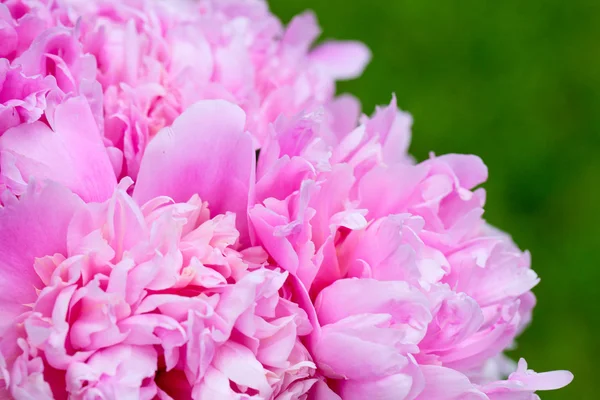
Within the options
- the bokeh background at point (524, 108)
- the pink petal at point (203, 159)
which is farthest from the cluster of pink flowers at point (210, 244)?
the bokeh background at point (524, 108)

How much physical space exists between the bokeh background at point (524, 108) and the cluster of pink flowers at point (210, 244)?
1.05 metres

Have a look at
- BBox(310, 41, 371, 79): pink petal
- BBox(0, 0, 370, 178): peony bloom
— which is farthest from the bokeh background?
BBox(0, 0, 370, 178): peony bloom

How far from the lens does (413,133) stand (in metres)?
1.66

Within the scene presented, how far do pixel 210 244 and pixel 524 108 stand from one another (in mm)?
1360

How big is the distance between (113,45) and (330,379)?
27 cm

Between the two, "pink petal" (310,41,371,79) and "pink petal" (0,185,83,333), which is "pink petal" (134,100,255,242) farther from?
"pink petal" (310,41,371,79)

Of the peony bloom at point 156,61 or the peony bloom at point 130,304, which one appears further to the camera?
the peony bloom at point 156,61

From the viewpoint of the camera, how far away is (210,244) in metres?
0.47

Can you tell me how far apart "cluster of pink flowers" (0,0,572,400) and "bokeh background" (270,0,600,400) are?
105 centimetres

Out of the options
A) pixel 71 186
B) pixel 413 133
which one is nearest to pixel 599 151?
pixel 413 133

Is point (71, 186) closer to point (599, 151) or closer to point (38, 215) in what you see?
point (38, 215)

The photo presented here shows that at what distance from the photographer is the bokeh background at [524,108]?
61.8 inches

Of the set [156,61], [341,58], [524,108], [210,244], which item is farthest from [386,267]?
[524,108]

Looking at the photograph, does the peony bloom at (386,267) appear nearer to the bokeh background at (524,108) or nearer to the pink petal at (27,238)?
the pink petal at (27,238)
